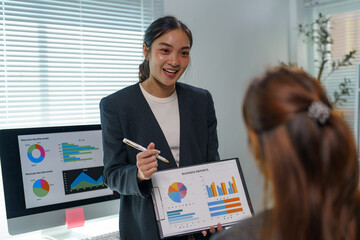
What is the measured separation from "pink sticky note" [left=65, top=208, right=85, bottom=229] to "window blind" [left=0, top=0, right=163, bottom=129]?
62cm

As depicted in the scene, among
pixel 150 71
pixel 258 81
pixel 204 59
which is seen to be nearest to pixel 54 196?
pixel 150 71

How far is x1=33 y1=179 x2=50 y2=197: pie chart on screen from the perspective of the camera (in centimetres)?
173

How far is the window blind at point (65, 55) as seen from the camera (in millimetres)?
2066

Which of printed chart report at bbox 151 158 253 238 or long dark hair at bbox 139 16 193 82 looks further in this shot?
long dark hair at bbox 139 16 193 82

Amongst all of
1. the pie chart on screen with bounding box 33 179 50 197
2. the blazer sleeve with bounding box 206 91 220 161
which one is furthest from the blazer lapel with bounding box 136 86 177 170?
the pie chart on screen with bounding box 33 179 50 197

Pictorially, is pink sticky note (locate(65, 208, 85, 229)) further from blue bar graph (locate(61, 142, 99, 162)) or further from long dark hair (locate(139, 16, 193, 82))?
long dark hair (locate(139, 16, 193, 82))

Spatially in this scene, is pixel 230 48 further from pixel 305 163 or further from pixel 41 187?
pixel 305 163

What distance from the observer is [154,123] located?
1540mm

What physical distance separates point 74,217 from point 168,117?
2.24 ft

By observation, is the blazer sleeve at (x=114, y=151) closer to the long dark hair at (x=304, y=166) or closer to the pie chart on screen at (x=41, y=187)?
the pie chart on screen at (x=41, y=187)

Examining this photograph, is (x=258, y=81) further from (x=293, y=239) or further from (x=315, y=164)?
(x=293, y=239)

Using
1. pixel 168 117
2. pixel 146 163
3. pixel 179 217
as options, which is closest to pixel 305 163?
pixel 146 163

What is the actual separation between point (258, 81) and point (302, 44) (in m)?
3.25

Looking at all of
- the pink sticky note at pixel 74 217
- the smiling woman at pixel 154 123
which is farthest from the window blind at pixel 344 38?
the pink sticky note at pixel 74 217
